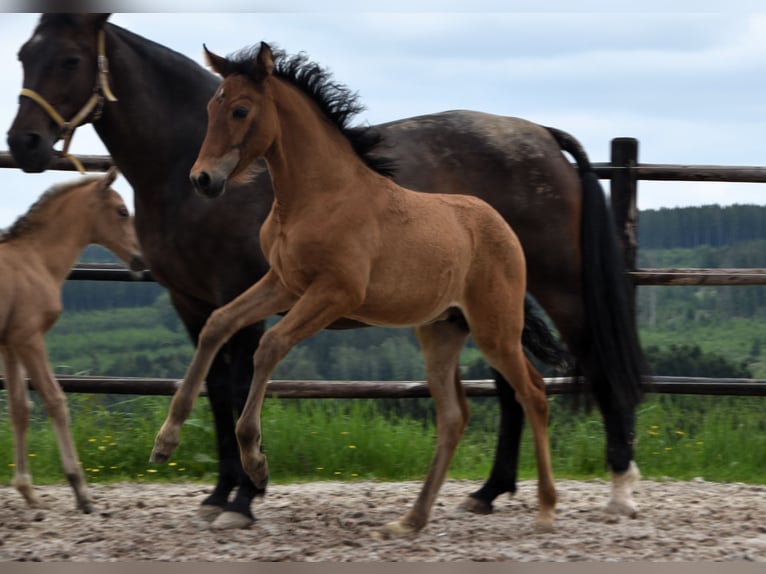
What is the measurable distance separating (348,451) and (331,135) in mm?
2559

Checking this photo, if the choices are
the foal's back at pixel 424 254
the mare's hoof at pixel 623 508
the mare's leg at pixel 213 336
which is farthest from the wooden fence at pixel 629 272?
the mare's leg at pixel 213 336

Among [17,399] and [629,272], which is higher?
[629,272]

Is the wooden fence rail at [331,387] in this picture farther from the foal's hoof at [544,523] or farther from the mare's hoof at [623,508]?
the foal's hoof at [544,523]

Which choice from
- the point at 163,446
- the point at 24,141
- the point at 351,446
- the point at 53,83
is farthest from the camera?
the point at 351,446

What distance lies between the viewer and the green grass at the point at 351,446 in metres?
6.14

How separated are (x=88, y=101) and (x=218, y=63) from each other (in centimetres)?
103

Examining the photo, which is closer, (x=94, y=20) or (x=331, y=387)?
(x=94, y=20)

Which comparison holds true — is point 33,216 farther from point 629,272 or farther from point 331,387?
point 629,272

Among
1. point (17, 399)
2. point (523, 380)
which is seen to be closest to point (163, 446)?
point (523, 380)

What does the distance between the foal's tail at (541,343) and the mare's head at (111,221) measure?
2.11 metres

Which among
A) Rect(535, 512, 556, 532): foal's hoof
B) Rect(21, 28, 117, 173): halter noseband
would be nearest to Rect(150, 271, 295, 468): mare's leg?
Rect(21, 28, 117, 173): halter noseband

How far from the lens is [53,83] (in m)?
4.67

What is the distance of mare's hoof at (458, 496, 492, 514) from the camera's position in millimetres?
5078

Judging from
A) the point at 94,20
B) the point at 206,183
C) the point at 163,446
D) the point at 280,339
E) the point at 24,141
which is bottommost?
the point at 163,446
